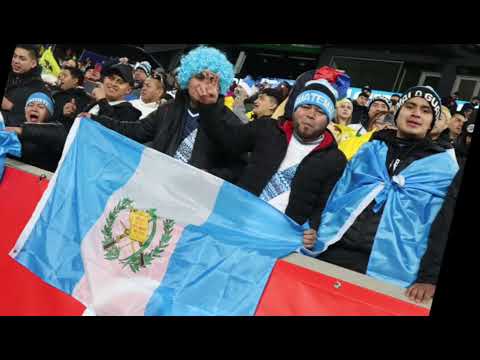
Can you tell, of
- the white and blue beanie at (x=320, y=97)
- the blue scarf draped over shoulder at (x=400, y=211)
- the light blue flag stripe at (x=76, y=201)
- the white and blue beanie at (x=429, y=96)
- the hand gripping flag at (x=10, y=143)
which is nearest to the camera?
the blue scarf draped over shoulder at (x=400, y=211)

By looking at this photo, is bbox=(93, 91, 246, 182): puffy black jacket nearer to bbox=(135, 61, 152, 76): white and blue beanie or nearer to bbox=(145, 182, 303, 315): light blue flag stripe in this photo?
bbox=(145, 182, 303, 315): light blue flag stripe

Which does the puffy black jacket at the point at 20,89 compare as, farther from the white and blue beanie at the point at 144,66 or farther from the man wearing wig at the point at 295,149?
the man wearing wig at the point at 295,149

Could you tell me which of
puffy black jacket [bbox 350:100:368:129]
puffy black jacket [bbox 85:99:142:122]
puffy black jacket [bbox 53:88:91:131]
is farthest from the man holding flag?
puffy black jacket [bbox 350:100:368:129]

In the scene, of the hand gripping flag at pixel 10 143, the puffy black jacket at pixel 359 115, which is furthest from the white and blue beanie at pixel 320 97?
the hand gripping flag at pixel 10 143

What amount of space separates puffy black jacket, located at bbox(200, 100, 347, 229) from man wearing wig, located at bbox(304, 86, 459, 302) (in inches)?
2.6

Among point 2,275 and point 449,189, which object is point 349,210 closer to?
point 449,189

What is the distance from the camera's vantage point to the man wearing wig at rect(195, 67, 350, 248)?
8.16 ft

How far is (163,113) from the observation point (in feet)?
10.1

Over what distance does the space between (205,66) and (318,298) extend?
165 cm

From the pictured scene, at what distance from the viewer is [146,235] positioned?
2.60 metres

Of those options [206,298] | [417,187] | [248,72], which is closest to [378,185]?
[417,187]

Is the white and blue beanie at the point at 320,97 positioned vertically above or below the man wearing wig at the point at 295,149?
above

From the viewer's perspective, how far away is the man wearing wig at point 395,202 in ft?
7.24

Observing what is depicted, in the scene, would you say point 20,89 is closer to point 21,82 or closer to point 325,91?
point 21,82
